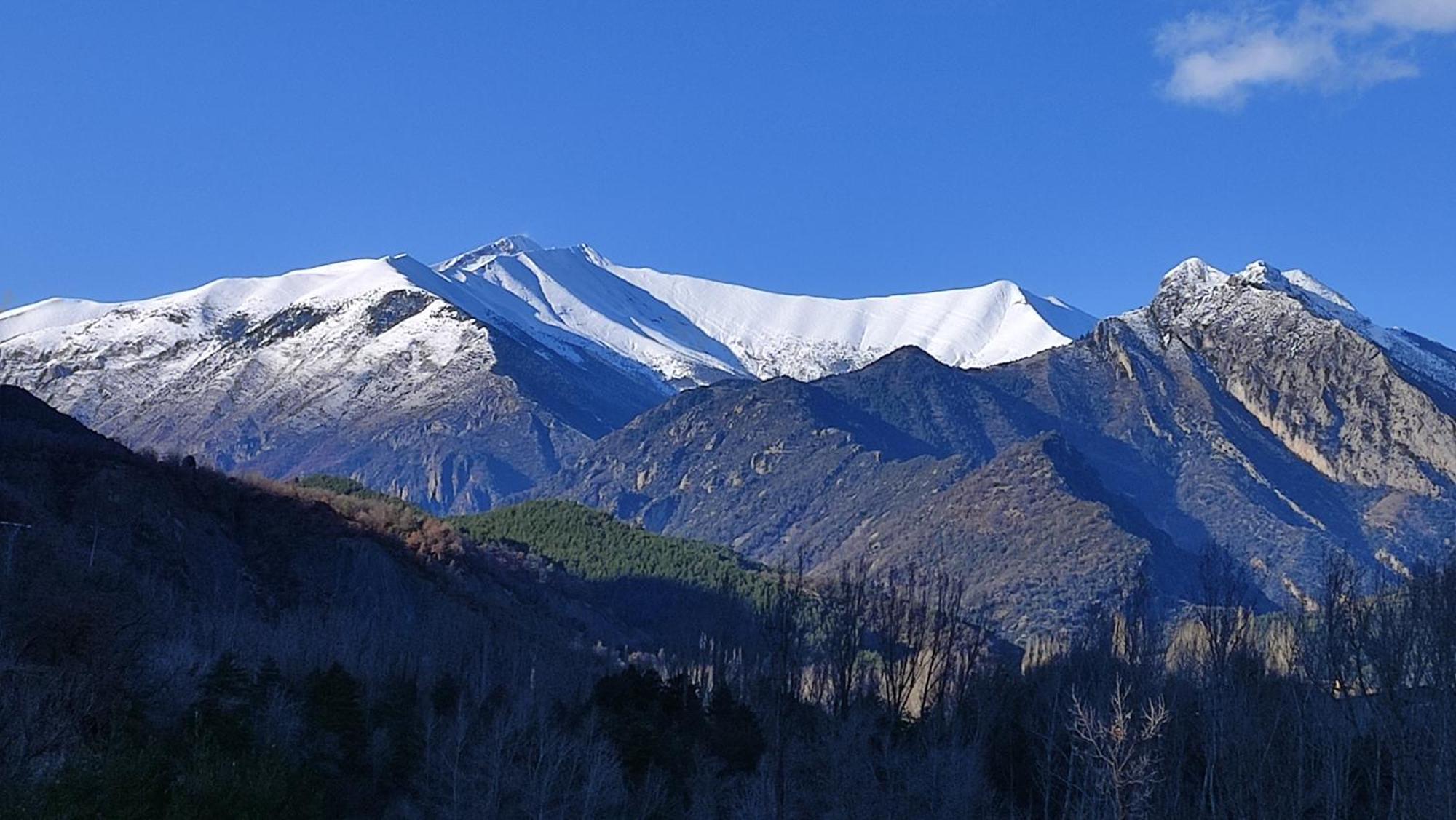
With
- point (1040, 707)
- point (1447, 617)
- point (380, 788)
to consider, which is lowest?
point (380, 788)

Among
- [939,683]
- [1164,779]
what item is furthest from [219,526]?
[1164,779]

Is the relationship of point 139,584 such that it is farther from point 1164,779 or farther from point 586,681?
point 1164,779

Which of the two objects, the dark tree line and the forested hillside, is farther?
the forested hillside

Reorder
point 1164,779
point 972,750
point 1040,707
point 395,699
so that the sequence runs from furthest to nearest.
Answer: point 1040,707 → point 395,699 → point 972,750 → point 1164,779

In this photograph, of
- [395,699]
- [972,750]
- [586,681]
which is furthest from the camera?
[586,681]

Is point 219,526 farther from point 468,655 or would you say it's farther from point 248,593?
point 468,655

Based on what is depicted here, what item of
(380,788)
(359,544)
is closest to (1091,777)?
(380,788)

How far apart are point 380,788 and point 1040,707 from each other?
37.0 metres

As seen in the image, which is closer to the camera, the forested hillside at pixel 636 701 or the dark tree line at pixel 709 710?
the dark tree line at pixel 709 710

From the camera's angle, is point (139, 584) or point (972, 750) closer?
point (972, 750)

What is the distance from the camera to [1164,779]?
193 feet

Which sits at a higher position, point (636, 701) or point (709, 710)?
point (636, 701)

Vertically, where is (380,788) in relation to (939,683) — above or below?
below

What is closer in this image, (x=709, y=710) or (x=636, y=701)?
(x=636, y=701)
